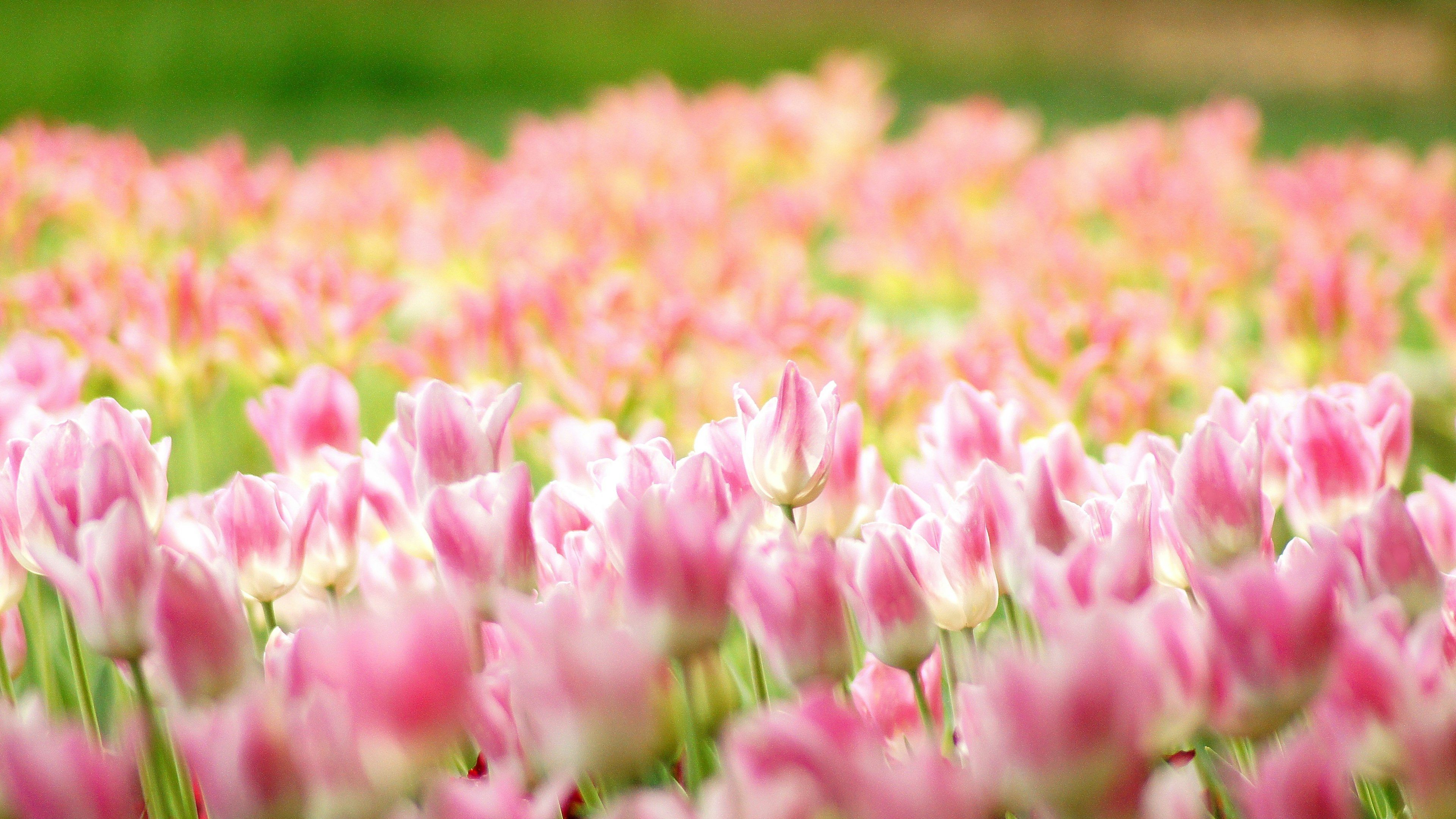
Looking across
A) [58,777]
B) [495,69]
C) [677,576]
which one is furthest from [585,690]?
[495,69]

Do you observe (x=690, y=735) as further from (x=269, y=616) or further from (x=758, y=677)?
(x=269, y=616)

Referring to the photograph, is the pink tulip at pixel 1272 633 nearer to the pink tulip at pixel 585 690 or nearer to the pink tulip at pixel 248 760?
the pink tulip at pixel 585 690

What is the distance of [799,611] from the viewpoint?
0.48 metres

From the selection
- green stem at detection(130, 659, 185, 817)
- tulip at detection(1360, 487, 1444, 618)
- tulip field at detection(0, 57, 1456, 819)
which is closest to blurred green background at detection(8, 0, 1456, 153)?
tulip field at detection(0, 57, 1456, 819)

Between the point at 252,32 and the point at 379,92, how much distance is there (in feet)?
1.53

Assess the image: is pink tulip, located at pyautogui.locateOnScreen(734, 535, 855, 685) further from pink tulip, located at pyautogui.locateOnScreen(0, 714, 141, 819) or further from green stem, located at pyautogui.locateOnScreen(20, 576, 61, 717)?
green stem, located at pyautogui.locateOnScreen(20, 576, 61, 717)

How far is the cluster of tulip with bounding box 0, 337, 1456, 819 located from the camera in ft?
1.26

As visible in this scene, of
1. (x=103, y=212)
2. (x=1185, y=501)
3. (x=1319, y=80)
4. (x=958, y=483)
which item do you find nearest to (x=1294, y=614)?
(x=1185, y=501)

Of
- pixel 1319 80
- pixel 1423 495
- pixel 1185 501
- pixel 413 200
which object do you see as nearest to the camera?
pixel 1185 501

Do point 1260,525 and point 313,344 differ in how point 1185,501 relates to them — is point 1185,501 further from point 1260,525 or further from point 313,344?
point 313,344

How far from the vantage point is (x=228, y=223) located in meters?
1.81

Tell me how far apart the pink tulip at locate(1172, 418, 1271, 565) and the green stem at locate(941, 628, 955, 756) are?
0.14 m

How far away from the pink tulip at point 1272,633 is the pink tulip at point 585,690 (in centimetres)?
21

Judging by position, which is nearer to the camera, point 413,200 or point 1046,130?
point 413,200
